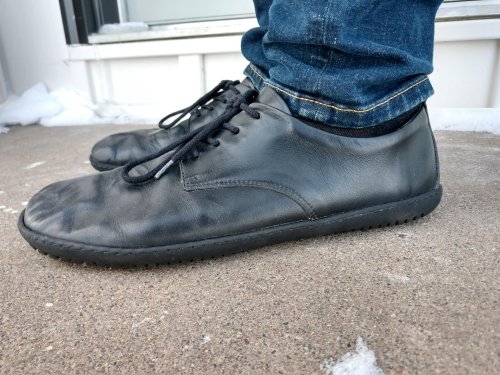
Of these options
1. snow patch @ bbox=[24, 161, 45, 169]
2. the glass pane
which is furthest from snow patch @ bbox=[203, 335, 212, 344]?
the glass pane

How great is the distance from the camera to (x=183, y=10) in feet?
5.98

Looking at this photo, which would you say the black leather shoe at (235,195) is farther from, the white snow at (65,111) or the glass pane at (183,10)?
the glass pane at (183,10)

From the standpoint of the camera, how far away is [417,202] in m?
0.56

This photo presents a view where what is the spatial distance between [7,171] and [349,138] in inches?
34.8

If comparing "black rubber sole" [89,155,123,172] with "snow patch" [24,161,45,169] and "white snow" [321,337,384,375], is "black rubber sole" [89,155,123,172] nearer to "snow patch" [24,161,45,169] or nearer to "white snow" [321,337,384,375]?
"snow patch" [24,161,45,169]

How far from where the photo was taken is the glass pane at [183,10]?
1722 millimetres

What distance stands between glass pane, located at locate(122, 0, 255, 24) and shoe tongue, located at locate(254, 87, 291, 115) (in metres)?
1.28

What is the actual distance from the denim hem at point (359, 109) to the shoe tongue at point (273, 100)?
1cm

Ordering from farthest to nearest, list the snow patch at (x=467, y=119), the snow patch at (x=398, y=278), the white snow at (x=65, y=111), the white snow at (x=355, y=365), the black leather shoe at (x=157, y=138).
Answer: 1. the white snow at (x=65, y=111)
2. the snow patch at (x=467, y=119)
3. the black leather shoe at (x=157, y=138)
4. the snow patch at (x=398, y=278)
5. the white snow at (x=355, y=365)

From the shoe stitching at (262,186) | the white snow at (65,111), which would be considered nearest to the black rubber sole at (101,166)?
the shoe stitching at (262,186)

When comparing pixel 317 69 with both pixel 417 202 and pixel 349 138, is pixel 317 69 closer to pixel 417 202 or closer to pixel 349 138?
pixel 349 138

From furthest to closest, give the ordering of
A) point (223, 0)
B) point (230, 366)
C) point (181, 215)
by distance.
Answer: point (223, 0)
point (181, 215)
point (230, 366)

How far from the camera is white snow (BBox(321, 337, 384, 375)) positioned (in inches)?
13.4

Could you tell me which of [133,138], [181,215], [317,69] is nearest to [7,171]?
[133,138]
